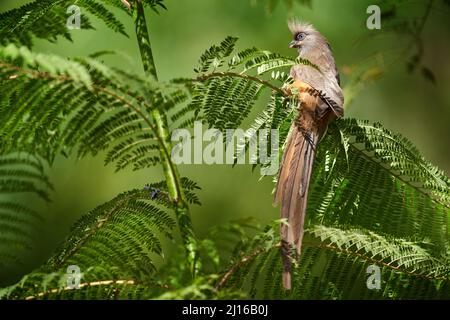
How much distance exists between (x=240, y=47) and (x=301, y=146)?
2159 millimetres

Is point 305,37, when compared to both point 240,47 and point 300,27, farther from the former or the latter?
point 240,47

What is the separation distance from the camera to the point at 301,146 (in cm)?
185

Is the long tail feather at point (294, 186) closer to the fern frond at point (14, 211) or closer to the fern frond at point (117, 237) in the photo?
the fern frond at point (117, 237)

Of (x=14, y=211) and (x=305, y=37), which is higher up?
(x=305, y=37)

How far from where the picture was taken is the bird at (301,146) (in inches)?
57.9

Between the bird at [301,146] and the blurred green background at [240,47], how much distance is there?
1.37 metres

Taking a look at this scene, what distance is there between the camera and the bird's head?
3001mm

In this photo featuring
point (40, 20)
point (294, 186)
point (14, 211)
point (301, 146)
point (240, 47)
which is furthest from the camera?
point (240, 47)

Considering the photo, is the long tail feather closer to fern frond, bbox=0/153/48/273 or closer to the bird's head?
fern frond, bbox=0/153/48/273

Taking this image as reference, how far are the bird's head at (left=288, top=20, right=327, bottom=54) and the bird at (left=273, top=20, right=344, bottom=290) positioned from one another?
562 mm

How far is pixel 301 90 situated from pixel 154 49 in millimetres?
2066

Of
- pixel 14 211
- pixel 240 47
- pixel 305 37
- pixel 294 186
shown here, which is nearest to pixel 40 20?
pixel 14 211

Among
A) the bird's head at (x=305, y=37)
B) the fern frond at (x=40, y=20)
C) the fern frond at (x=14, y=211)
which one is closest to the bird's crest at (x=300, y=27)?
the bird's head at (x=305, y=37)
